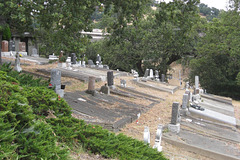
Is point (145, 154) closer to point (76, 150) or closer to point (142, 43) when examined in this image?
point (76, 150)

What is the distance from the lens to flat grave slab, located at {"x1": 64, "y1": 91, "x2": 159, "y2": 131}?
27.1 feet

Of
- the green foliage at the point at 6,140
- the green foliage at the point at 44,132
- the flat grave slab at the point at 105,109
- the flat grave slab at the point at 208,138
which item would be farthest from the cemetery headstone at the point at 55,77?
the green foliage at the point at 6,140

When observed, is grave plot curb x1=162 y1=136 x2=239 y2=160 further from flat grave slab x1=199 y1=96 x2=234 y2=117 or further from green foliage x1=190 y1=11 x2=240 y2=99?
green foliage x1=190 y1=11 x2=240 y2=99

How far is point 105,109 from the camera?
32.2 feet

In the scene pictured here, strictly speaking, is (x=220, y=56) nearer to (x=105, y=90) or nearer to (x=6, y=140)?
(x=105, y=90)

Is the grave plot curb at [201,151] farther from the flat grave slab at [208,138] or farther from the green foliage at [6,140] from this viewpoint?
the green foliage at [6,140]

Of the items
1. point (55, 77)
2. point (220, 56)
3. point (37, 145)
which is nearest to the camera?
point (37, 145)

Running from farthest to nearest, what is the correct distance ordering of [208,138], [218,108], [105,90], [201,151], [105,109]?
[218,108] < [105,90] < [105,109] < [208,138] < [201,151]

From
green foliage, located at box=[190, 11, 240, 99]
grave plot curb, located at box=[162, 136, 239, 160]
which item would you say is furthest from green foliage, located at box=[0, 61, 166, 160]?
green foliage, located at box=[190, 11, 240, 99]

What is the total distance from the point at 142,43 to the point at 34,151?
23214 mm

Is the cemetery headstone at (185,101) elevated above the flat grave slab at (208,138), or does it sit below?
above

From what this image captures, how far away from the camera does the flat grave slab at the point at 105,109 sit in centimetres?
827

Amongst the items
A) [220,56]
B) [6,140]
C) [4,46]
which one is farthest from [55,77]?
[220,56]

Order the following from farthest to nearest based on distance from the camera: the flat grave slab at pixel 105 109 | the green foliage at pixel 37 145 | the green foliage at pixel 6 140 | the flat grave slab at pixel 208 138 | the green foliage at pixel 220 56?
the green foliage at pixel 220 56, the flat grave slab at pixel 105 109, the flat grave slab at pixel 208 138, the green foliage at pixel 37 145, the green foliage at pixel 6 140
